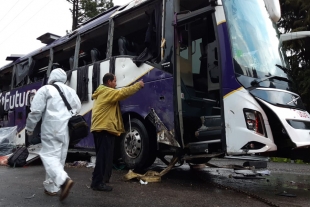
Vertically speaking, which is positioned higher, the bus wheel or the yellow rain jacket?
the yellow rain jacket

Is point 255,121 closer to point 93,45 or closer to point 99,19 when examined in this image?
point 93,45

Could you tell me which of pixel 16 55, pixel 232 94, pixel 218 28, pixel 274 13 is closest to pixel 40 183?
pixel 232 94

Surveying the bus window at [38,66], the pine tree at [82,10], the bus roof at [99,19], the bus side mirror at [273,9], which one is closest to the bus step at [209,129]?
the bus side mirror at [273,9]

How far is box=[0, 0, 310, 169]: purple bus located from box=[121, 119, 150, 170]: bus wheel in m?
0.02

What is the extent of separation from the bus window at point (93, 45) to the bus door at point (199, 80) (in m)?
1.93

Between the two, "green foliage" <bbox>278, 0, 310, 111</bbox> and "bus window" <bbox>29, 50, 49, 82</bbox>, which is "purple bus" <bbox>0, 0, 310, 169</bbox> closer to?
"bus window" <bbox>29, 50, 49, 82</bbox>

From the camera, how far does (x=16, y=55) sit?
11.5m

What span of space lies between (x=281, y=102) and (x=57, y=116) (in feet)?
10.0

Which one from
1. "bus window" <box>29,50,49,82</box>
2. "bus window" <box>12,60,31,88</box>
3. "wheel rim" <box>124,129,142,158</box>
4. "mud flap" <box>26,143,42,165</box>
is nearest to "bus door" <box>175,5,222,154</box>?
"wheel rim" <box>124,129,142,158</box>

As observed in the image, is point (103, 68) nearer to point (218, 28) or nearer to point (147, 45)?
point (147, 45)

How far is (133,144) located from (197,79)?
1.69 m

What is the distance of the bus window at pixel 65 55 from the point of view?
8297 mm

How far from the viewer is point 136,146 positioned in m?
5.96

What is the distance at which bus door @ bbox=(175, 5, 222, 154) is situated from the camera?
531 centimetres
